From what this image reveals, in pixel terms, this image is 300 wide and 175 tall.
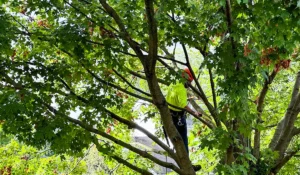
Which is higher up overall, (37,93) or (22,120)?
(37,93)

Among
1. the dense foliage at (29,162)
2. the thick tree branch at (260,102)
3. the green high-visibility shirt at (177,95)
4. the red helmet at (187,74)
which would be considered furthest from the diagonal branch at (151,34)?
the dense foliage at (29,162)

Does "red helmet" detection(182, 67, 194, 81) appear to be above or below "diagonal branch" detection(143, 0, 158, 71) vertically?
above

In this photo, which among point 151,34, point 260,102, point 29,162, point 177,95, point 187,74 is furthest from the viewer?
point 29,162

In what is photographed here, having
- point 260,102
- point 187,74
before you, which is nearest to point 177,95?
point 187,74

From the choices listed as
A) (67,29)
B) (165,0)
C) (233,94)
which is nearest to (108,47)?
(67,29)

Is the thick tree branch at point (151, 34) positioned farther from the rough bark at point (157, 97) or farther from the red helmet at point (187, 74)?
the red helmet at point (187, 74)

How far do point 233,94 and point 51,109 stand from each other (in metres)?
1.60

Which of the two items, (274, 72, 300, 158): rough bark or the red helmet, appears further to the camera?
(274, 72, 300, 158): rough bark

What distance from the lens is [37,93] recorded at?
3.42 m

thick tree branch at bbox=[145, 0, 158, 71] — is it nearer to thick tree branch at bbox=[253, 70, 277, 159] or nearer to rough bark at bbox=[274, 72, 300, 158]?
thick tree branch at bbox=[253, 70, 277, 159]

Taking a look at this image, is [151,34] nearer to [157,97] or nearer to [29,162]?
[157,97]

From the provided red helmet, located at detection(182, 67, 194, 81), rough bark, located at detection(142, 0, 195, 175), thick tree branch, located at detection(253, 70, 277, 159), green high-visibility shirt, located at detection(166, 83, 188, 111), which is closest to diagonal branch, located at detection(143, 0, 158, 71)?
rough bark, located at detection(142, 0, 195, 175)

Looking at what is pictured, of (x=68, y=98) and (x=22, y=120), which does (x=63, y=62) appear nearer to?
(x=68, y=98)

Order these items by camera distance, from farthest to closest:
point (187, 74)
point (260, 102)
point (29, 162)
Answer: point (29, 162), point (260, 102), point (187, 74)
